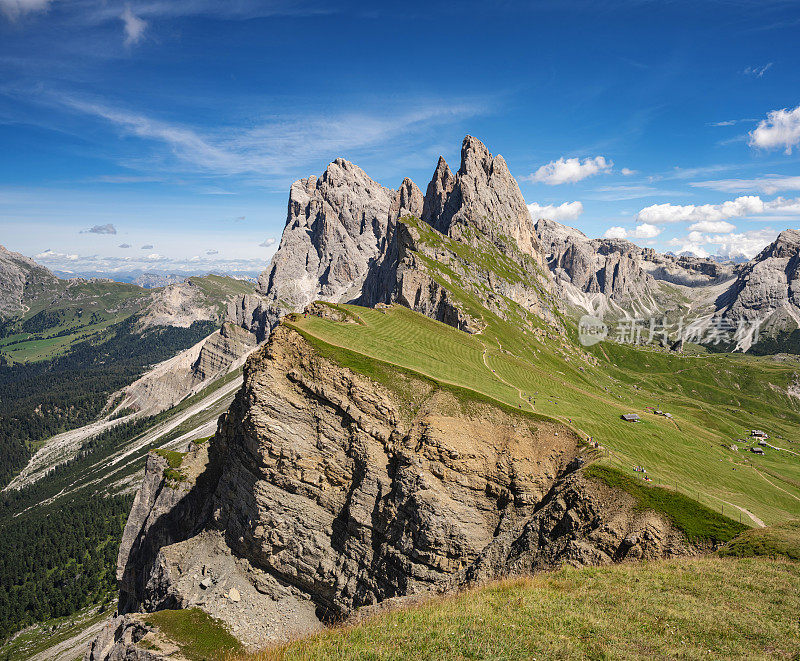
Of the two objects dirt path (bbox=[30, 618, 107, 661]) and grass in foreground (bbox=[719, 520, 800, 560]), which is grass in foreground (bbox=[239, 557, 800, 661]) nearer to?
grass in foreground (bbox=[719, 520, 800, 560])

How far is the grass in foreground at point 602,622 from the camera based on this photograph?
14.6m

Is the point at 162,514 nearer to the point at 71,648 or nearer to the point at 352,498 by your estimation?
the point at 352,498

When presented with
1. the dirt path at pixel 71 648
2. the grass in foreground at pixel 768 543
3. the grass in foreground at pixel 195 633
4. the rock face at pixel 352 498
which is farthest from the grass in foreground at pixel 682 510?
the dirt path at pixel 71 648

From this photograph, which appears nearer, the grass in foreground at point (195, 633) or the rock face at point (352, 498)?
the grass in foreground at point (195, 633)

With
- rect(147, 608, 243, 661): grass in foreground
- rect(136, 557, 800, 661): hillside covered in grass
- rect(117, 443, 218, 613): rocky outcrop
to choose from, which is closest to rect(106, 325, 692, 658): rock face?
rect(147, 608, 243, 661): grass in foreground

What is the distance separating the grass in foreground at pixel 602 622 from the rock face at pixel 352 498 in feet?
47.2

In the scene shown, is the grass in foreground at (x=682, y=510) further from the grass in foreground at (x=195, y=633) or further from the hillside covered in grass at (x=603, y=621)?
the grass in foreground at (x=195, y=633)

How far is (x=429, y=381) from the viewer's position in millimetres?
47188

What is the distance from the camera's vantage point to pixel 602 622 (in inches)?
651

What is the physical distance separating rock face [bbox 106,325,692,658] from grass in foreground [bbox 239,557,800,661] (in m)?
14.4

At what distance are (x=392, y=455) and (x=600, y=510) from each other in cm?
2086

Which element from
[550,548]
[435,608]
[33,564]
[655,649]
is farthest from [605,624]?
[33,564]

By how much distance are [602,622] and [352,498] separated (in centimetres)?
2931

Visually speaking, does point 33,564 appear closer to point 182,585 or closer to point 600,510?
point 182,585
